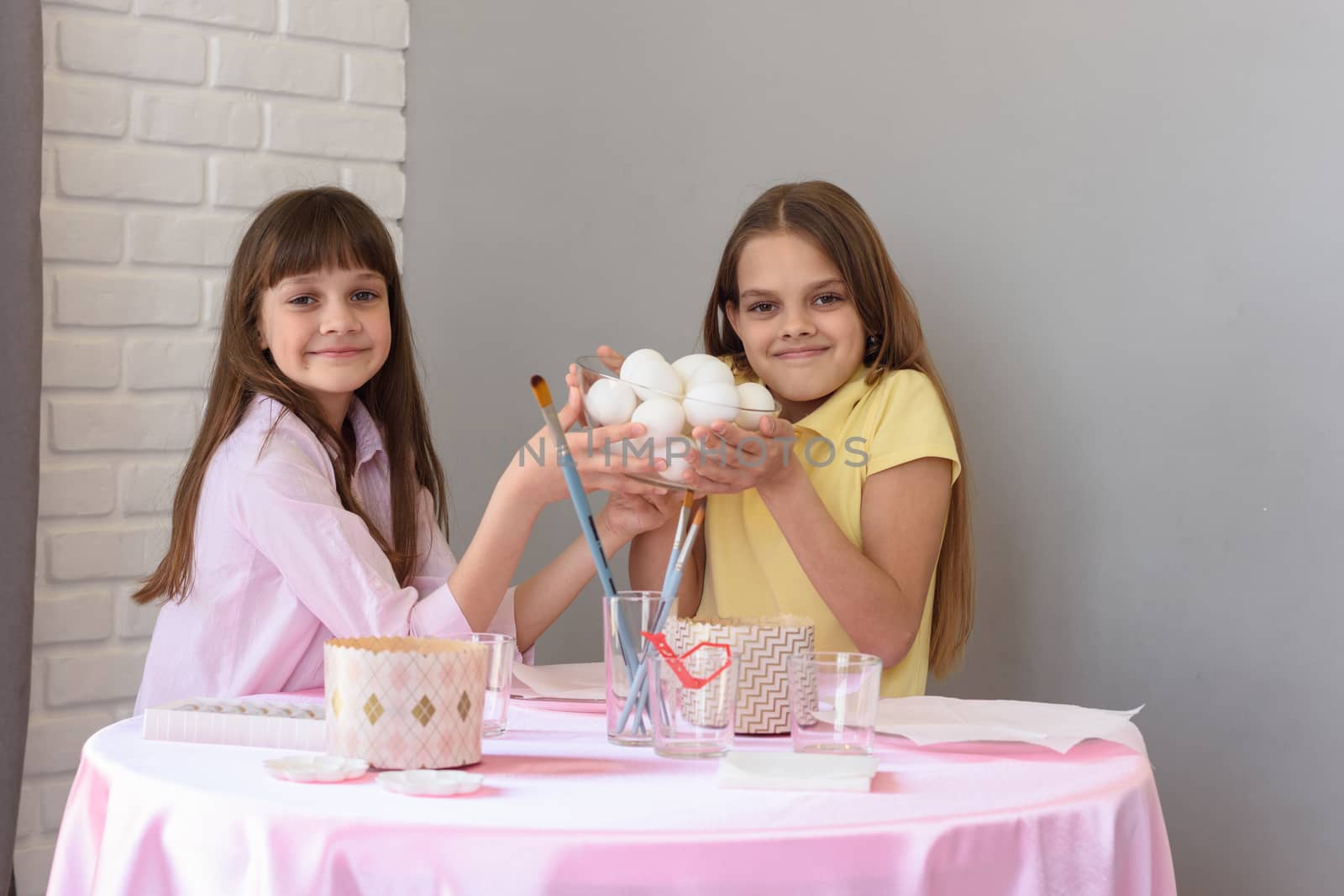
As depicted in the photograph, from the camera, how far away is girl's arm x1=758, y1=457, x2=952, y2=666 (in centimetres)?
130

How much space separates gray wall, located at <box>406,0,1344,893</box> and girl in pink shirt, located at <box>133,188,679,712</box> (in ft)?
1.57

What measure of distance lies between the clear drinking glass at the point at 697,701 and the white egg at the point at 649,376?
0.29m

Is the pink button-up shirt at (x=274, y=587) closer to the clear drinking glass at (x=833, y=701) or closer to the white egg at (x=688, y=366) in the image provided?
the white egg at (x=688, y=366)

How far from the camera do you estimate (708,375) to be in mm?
1184

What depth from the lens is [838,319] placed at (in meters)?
1.49

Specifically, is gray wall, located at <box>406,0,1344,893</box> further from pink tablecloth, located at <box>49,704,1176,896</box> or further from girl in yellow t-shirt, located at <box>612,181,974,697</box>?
pink tablecloth, located at <box>49,704,1176,896</box>

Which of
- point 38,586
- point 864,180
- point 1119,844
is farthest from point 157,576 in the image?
point 1119,844

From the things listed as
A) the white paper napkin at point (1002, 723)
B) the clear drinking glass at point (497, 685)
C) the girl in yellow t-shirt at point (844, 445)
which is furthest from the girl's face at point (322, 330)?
the white paper napkin at point (1002, 723)

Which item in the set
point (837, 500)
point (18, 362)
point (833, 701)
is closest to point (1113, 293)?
point (837, 500)

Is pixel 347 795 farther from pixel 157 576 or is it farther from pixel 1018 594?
pixel 1018 594

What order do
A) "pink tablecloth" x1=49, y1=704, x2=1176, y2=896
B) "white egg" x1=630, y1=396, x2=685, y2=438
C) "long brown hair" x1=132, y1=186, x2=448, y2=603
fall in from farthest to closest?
"long brown hair" x1=132, y1=186, x2=448, y2=603, "white egg" x1=630, y1=396, x2=685, y2=438, "pink tablecloth" x1=49, y1=704, x2=1176, y2=896

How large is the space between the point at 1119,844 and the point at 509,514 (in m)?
0.71

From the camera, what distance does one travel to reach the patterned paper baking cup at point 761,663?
1017mm

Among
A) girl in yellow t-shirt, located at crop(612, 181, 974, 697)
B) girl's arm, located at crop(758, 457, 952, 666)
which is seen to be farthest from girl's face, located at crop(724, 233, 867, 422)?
girl's arm, located at crop(758, 457, 952, 666)
